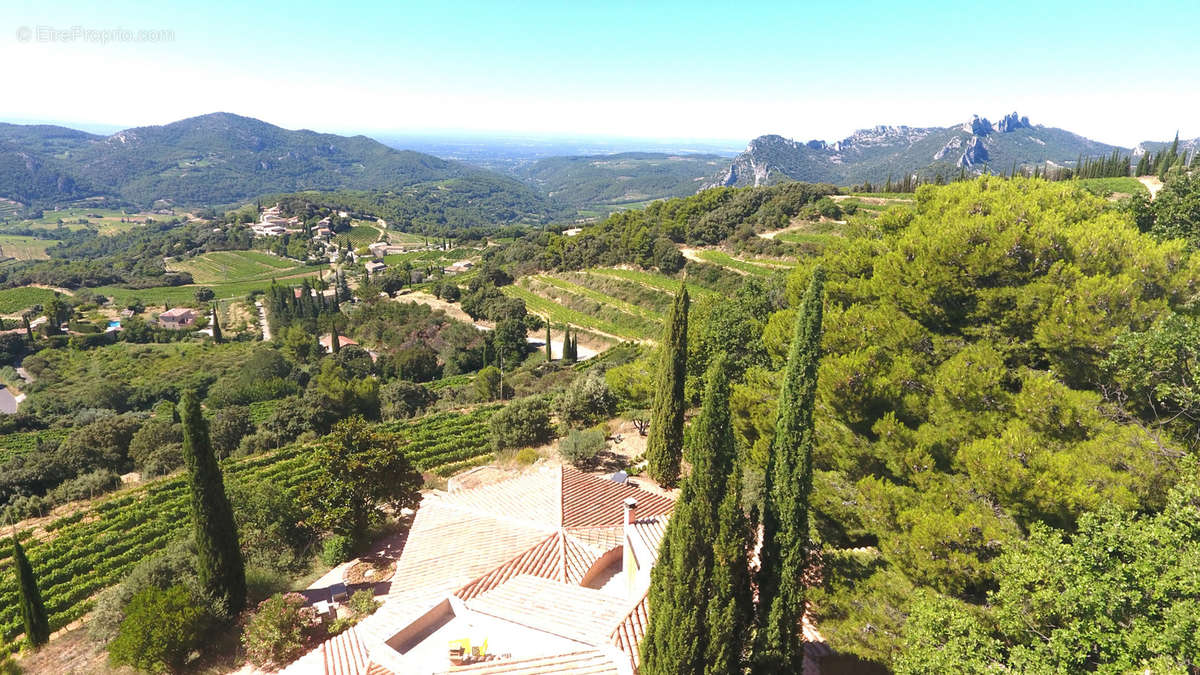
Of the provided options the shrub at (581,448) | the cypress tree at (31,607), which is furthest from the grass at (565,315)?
the cypress tree at (31,607)

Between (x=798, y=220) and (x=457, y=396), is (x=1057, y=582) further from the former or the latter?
(x=798, y=220)

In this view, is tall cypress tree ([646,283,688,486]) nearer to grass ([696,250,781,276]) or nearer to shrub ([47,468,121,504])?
shrub ([47,468,121,504])

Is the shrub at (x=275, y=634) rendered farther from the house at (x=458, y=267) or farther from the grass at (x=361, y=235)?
the grass at (x=361, y=235)

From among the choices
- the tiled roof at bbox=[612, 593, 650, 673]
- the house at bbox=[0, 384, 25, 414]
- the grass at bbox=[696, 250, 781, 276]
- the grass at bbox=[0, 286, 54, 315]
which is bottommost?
the house at bbox=[0, 384, 25, 414]

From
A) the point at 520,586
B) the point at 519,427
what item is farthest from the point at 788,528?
the point at 519,427

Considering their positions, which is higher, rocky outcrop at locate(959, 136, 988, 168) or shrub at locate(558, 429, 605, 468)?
rocky outcrop at locate(959, 136, 988, 168)

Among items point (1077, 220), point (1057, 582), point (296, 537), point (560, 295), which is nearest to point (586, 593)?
point (1057, 582)

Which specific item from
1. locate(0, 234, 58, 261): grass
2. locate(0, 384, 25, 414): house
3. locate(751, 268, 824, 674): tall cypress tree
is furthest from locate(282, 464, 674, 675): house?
locate(0, 234, 58, 261): grass
